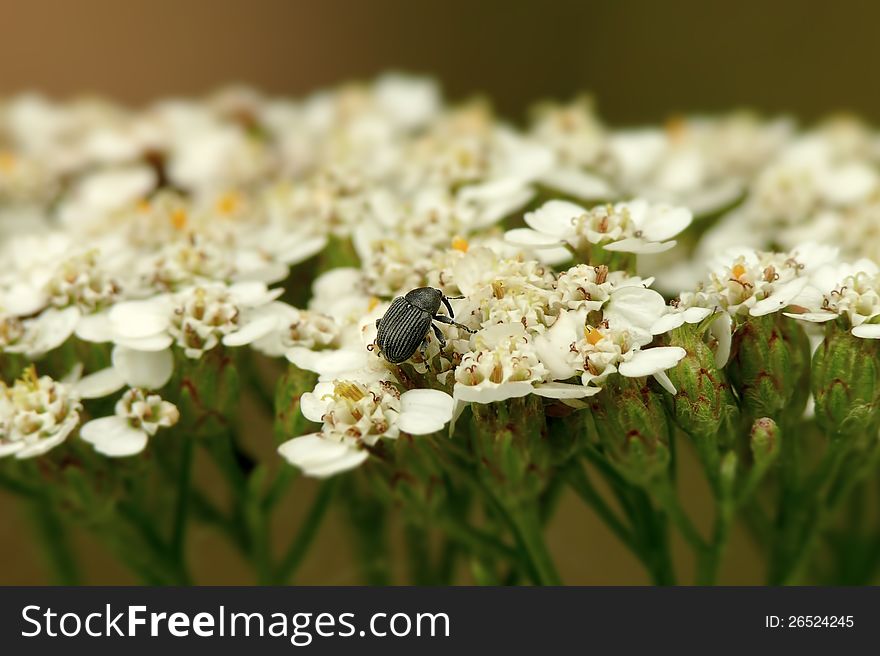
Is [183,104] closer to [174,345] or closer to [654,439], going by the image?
[174,345]

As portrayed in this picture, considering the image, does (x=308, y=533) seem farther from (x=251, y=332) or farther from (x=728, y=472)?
(x=728, y=472)

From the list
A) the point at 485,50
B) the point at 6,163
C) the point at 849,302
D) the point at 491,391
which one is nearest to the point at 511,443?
the point at 491,391

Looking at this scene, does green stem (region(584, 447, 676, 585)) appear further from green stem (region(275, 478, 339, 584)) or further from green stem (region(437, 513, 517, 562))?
green stem (region(275, 478, 339, 584))

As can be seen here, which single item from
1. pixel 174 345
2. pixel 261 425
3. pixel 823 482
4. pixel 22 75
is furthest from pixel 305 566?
pixel 22 75

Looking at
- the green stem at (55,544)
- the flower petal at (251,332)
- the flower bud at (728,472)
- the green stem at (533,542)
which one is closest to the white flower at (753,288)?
the flower bud at (728,472)

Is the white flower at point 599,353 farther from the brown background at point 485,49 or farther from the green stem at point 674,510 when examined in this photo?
the brown background at point 485,49

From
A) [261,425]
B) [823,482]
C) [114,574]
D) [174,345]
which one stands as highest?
[174,345]

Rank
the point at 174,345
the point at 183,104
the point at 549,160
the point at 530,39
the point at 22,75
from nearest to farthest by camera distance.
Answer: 1. the point at 174,345
2. the point at 549,160
3. the point at 183,104
4. the point at 22,75
5. the point at 530,39
